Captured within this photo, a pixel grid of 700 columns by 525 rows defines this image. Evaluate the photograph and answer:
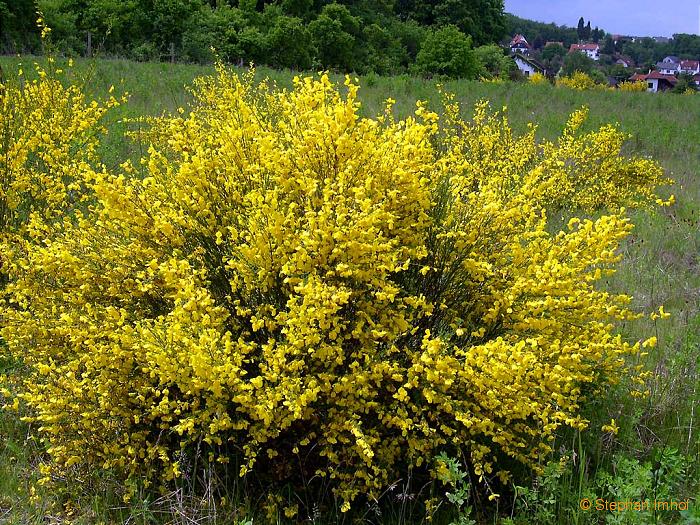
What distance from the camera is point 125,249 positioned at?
2574 mm

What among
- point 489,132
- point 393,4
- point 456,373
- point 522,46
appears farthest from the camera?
point 522,46

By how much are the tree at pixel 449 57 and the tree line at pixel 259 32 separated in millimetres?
51

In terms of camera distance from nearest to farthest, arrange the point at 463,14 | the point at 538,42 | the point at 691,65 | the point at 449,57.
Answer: the point at 449,57, the point at 463,14, the point at 691,65, the point at 538,42

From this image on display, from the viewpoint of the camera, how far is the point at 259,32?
1061 inches

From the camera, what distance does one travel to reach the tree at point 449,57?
3019cm

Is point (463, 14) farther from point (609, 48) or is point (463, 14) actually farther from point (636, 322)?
point (609, 48)

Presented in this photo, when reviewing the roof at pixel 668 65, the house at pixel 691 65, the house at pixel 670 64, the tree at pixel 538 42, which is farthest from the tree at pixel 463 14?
the tree at pixel 538 42

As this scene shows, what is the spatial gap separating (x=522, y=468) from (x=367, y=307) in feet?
3.34

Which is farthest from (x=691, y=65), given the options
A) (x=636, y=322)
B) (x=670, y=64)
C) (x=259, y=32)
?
(x=636, y=322)

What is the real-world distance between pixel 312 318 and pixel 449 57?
30.8 metres

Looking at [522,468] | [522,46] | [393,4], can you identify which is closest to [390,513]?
[522,468]

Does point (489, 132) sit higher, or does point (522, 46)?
point (522, 46)

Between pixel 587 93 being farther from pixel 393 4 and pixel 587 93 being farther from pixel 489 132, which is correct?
pixel 393 4

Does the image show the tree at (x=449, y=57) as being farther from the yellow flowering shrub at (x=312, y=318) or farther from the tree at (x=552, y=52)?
the tree at (x=552, y=52)
